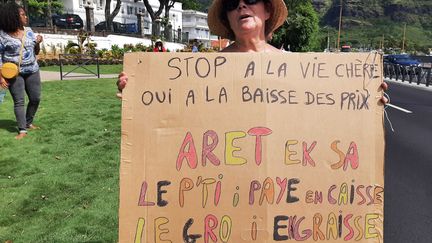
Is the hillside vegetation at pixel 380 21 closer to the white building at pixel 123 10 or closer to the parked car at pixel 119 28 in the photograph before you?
the white building at pixel 123 10

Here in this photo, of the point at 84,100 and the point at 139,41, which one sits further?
the point at 139,41

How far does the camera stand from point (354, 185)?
79.3 inches

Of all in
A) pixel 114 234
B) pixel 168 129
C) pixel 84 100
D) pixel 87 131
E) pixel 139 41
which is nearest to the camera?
pixel 168 129

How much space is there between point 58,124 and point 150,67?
591 centimetres

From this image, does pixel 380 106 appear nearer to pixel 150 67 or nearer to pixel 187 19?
pixel 150 67

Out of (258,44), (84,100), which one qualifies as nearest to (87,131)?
(84,100)

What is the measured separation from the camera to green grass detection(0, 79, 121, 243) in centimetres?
335

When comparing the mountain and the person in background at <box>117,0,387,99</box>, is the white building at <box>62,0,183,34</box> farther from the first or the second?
the mountain

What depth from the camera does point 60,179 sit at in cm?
450

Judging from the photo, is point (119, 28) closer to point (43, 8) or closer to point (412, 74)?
point (43, 8)

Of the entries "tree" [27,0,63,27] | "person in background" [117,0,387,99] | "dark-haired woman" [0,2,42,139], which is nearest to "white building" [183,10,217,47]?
"tree" [27,0,63,27]

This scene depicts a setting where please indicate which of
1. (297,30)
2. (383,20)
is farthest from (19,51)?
(383,20)

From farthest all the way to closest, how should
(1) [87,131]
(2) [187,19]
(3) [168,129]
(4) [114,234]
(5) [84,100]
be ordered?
(2) [187,19]
(5) [84,100]
(1) [87,131]
(4) [114,234]
(3) [168,129]

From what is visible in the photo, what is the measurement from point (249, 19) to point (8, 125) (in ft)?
19.5
